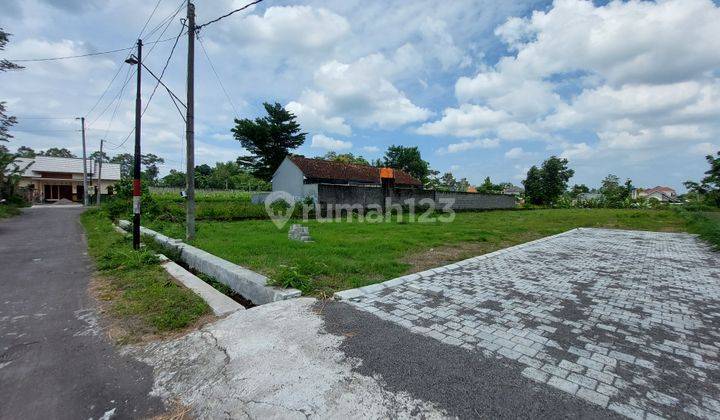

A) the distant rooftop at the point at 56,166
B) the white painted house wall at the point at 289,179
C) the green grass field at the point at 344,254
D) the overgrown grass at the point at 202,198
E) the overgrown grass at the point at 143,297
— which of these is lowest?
the overgrown grass at the point at 143,297

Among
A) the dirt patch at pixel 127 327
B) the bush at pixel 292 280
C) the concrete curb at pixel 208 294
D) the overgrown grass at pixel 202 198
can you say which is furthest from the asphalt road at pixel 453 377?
the overgrown grass at pixel 202 198

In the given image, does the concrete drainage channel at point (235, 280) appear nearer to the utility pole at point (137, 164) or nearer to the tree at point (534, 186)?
the utility pole at point (137, 164)

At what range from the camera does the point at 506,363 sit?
2.47m

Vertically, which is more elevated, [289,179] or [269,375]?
[289,179]

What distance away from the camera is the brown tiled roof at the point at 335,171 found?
80.7 ft

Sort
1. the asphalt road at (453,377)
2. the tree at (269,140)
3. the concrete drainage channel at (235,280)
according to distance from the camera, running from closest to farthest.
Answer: the asphalt road at (453,377) → the concrete drainage channel at (235,280) → the tree at (269,140)

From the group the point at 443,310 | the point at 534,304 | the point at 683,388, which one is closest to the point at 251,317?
the point at 443,310

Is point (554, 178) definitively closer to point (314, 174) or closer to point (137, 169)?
point (314, 174)

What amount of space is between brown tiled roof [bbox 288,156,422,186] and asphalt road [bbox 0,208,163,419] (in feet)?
64.6

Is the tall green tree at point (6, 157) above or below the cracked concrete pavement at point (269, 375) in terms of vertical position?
above

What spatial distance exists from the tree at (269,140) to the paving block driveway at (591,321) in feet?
100

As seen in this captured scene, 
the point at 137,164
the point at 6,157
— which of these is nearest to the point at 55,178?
the point at 6,157

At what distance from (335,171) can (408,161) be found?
2052cm

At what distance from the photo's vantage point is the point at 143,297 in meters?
4.13
